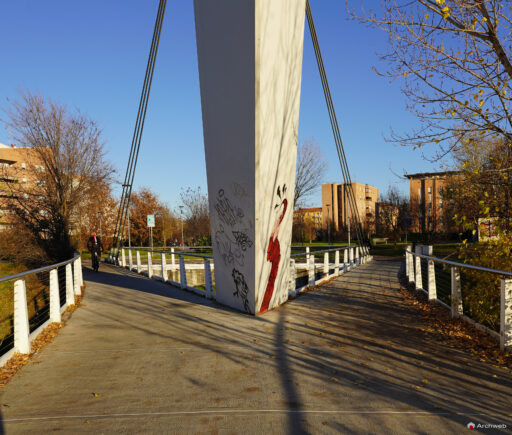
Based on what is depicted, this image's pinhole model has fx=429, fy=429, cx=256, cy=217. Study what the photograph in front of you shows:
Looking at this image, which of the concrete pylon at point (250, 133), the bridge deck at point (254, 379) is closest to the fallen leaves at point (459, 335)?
the bridge deck at point (254, 379)

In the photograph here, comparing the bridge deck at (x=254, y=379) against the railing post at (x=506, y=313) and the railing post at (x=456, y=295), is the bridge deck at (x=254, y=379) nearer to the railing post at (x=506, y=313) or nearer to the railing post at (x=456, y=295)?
the railing post at (x=506, y=313)

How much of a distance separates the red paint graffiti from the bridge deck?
0.72 m

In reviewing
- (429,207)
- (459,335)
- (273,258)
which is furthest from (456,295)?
(429,207)

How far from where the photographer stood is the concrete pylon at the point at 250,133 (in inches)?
279

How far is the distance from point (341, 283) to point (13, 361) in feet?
31.8

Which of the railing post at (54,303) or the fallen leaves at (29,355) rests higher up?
the railing post at (54,303)

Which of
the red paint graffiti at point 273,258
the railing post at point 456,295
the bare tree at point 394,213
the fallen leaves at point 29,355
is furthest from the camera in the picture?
the bare tree at point 394,213

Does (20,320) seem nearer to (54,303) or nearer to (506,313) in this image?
(54,303)

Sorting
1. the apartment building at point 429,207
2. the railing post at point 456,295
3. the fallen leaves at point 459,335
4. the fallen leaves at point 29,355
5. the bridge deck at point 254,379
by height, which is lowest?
the fallen leaves at point 459,335

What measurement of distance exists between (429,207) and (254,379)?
4598 centimetres

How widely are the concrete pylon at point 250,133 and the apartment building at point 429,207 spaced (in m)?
3.20

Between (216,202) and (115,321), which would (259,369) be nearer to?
(115,321)

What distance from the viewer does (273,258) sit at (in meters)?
8.38

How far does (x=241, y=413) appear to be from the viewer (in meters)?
3.54
